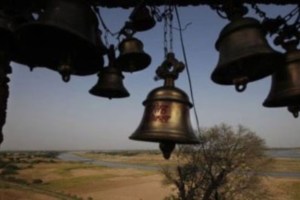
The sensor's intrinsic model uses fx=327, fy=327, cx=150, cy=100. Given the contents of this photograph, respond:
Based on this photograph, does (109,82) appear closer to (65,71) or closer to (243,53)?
(65,71)

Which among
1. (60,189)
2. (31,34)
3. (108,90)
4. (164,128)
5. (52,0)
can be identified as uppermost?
(52,0)

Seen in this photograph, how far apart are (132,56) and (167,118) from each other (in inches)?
34.4

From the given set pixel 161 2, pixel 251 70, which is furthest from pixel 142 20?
pixel 251 70

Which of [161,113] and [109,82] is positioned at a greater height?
[109,82]

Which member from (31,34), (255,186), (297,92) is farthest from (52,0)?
(255,186)

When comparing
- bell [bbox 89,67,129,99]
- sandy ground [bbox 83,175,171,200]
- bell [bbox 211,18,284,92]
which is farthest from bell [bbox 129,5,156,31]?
sandy ground [bbox 83,175,171,200]

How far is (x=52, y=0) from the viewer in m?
2.73

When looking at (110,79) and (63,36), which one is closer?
(63,36)

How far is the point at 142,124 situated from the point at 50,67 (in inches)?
44.3

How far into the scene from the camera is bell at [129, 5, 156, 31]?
11.4 feet

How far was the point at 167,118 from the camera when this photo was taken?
3291mm

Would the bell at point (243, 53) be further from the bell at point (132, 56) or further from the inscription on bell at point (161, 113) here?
the bell at point (132, 56)

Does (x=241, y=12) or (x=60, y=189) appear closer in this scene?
(x=241, y=12)

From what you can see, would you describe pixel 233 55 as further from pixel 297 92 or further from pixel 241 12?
pixel 297 92
